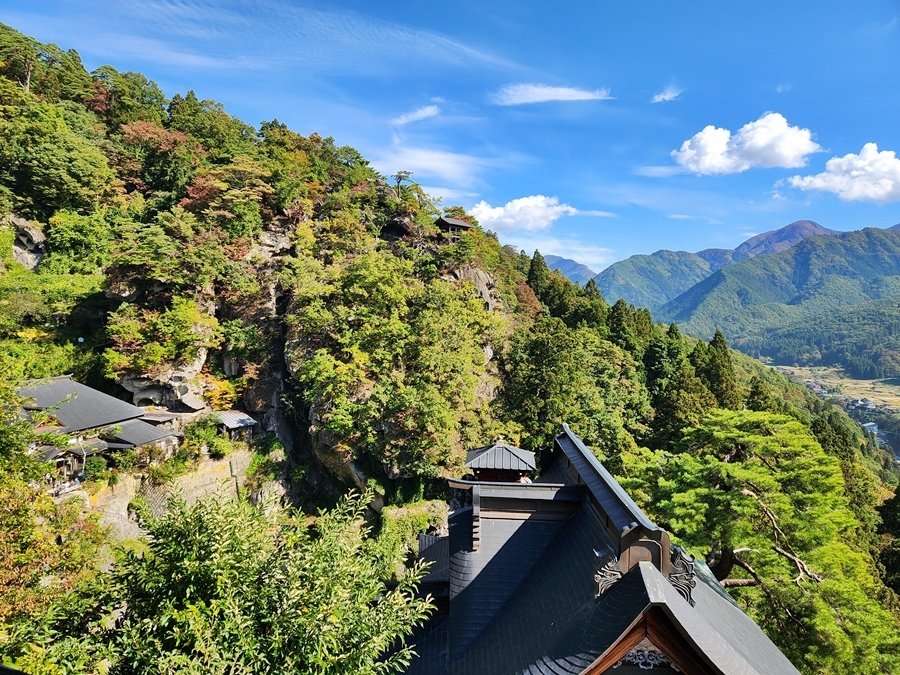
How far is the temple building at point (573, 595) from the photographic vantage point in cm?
452

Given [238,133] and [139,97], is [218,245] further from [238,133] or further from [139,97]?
[139,97]

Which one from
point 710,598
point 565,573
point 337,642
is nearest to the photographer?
point 337,642

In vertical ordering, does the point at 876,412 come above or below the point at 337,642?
below

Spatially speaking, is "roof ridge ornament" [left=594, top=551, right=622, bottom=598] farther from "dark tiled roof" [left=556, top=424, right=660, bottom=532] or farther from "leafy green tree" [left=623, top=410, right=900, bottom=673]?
"leafy green tree" [left=623, top=410, right=900, bottom=673]

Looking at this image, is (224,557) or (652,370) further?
(652,370)

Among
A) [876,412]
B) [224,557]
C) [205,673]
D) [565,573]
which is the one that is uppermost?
[224,557]

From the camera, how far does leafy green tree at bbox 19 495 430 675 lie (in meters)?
3.76

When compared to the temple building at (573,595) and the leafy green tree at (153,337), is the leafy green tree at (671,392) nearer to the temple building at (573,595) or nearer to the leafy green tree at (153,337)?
the temple building at (573,595)

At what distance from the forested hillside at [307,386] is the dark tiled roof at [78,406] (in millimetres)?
2272

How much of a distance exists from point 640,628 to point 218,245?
95.3 feet

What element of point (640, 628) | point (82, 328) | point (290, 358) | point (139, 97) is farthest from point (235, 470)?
point (139, 97)

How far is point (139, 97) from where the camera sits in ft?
133

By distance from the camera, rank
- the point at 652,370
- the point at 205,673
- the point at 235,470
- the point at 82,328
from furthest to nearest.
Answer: the point at 652,370, the point at 82,328, the point at 235,470, the point at 205,673

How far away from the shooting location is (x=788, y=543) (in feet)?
41.3
